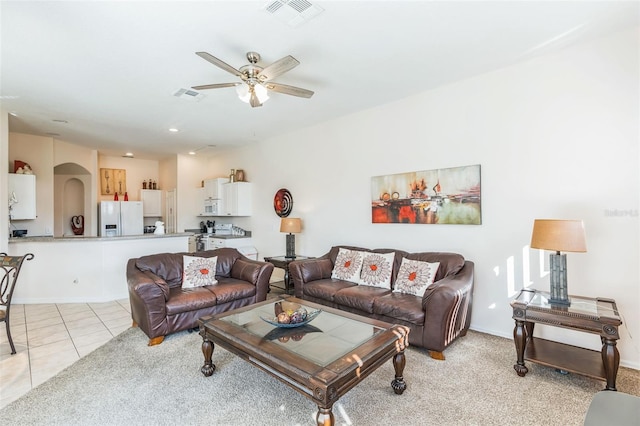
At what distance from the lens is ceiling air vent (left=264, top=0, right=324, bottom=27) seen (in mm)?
2158

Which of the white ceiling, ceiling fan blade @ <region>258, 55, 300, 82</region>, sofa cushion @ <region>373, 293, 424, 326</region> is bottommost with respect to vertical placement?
sofa cushion @ <region>373, 293, 424, 326</region>

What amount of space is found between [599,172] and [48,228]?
27.5 ft

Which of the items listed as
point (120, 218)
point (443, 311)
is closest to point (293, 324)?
point (443, 311)

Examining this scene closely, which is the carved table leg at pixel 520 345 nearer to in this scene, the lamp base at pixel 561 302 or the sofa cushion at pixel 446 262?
the lamp base at pixel 561 302

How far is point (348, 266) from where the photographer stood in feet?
13.4

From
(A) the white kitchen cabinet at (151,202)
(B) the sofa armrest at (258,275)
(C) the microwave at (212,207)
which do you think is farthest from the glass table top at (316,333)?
(A) the white kitchen cabinet at (151,202)

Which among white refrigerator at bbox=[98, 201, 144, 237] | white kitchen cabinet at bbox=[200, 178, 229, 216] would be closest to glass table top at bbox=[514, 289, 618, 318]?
white kitchen cabinet at bbox=[200, 178, 229, 216]

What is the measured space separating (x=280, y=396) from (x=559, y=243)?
2.48 m

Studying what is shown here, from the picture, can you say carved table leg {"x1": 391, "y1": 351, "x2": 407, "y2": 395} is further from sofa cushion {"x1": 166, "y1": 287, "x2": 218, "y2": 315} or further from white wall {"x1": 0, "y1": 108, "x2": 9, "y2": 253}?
white wall {"x1": 0, "y1": 108, "x2": 9, "y2": 253}

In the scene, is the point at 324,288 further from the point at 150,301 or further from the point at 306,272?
the point at 150,301

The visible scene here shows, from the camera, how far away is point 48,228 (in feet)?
19.3

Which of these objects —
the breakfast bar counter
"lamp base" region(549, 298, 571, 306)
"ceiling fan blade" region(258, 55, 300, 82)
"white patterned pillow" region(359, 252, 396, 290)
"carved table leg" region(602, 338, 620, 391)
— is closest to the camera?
"carved table leg" region(602, 338, 620, 391)

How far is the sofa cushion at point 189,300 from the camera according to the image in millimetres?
3255

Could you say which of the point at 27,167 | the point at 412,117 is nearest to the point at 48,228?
the point at 27,167
